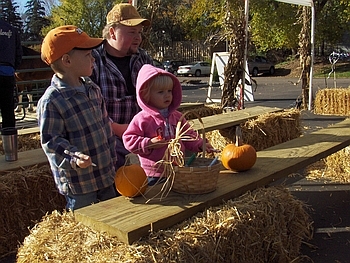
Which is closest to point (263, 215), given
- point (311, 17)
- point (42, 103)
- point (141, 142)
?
point (141, 142)

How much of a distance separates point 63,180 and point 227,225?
3.34ft

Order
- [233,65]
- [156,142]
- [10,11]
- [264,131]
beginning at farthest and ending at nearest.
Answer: [10,11]
[233,65]
[264,131]
[156,142]

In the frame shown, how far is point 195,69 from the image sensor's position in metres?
33.3

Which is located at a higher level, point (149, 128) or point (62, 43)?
point (62, 43)

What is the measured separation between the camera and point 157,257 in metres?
2.25

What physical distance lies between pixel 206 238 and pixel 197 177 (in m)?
0.36

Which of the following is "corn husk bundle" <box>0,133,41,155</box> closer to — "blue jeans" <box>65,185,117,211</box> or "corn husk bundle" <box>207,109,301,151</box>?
"corn husk bundle" <box>207,109,301,151</box>

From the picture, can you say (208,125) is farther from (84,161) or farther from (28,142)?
(84,161)

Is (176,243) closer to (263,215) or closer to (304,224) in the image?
(263,215)

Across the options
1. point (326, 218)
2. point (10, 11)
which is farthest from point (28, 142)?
point (10, 11)

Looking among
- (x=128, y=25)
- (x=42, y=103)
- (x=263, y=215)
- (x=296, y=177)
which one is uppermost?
(x=128, y=25)

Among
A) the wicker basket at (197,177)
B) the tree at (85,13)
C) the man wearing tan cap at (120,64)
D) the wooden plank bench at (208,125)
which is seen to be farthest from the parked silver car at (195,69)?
the wicker basket at (197,177)

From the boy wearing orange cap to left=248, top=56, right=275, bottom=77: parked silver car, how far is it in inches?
1185

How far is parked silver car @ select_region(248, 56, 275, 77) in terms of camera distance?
3244cm
